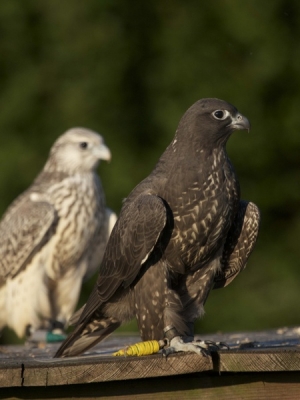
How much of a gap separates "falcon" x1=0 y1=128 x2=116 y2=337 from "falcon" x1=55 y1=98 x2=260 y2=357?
2102 millimetres

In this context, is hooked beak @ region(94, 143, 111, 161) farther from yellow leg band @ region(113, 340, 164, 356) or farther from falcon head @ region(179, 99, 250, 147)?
yellow leg band @ region(113, 340, 164, 356)

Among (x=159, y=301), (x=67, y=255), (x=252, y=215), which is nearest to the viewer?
(x=159, y=301)

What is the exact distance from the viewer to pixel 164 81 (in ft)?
28.1

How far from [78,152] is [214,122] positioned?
2721mm

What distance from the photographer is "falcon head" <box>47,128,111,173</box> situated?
6629 mm

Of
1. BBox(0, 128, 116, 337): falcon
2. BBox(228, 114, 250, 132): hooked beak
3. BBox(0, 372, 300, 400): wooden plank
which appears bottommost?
BBox(0, 128, 116, 337): falcon

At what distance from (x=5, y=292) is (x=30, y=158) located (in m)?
2.11

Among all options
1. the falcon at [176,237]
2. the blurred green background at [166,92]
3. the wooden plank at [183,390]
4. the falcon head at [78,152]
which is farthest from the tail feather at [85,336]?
the blurred green background at [166,92]

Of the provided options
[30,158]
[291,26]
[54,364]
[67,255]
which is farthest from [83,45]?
[54,364]

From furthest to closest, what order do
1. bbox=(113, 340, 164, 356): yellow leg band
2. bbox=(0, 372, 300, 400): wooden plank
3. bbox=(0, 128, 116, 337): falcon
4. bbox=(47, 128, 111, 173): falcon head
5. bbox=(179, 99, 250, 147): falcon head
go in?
bbox=(47, 128, 111, 173): falcon head < bbox=(0, 128, 116, 337): falcon < bbox=(179, 99, 250, 147): falcon head < bbox=(113, 340, 164, 356): yellow leg band < bbox=(0, 372, 300, 400): wooden plank

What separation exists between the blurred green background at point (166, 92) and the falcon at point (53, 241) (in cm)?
157

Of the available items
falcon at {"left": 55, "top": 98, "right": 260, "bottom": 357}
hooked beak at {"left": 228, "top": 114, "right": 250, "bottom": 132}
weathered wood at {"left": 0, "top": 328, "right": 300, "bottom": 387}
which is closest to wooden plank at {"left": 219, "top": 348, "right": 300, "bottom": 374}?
weathered wood at {"left": 0, "top": 328, "right": 300, "bottom": 387}

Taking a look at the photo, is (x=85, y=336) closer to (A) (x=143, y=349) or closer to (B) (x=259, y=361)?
(A) (x=143, y=349)

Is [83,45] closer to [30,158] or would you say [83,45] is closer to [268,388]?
[30,158]
